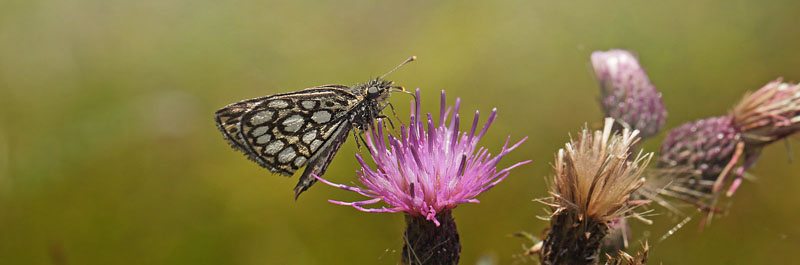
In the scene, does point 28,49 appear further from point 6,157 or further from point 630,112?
point 630,112

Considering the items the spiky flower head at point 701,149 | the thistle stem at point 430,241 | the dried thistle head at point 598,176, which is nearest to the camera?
the dried thistle head at point 598,176

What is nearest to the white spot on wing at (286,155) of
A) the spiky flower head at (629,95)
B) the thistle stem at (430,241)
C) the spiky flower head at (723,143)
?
the thistle stem at (430,241)

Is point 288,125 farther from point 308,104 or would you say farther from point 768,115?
point 768,115

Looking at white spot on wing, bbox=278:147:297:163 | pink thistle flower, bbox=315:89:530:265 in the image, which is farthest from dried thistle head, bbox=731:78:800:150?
white spot on wing, bbox=278:147:297:163

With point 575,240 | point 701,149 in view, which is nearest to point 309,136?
point 575,240

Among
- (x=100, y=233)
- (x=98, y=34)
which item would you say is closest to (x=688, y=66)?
(x=100, y=233)

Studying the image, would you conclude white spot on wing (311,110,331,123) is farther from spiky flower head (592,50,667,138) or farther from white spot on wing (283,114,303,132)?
spiky flower head (592,50,667,138)

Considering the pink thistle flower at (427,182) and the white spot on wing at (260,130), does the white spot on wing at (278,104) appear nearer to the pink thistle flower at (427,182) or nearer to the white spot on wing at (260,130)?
the white spot on wing at (260,130)
